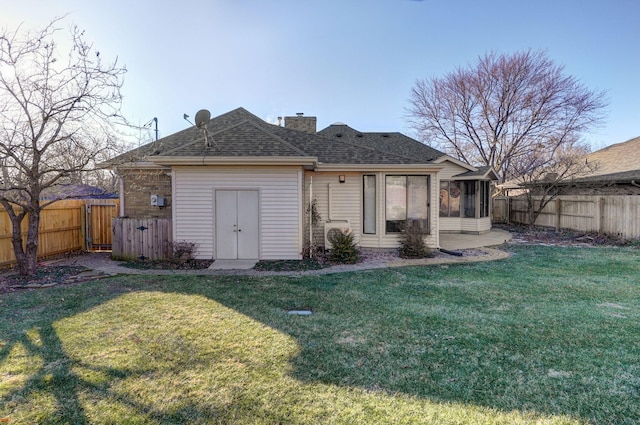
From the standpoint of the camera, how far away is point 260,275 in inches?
295

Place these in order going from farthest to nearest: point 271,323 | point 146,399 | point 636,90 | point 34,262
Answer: point 636,90 < point 34,262 < point 271,323 < point 146,399

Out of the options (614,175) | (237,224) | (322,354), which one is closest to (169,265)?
(237,224)

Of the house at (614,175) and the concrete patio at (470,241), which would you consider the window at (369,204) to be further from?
the house at (614,175)

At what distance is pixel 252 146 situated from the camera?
9109 mm

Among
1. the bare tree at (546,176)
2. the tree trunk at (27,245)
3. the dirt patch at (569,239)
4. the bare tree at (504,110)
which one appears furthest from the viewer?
the bare tree at (504,110)

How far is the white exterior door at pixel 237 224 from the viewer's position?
9.08m

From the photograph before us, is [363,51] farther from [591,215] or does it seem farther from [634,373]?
[634,373]

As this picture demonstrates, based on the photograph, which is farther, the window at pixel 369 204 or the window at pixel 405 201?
the window at pixel 369 204

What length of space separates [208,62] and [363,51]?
683cm

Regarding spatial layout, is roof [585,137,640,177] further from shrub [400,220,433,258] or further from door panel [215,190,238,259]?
door panel [215,190,238,259]

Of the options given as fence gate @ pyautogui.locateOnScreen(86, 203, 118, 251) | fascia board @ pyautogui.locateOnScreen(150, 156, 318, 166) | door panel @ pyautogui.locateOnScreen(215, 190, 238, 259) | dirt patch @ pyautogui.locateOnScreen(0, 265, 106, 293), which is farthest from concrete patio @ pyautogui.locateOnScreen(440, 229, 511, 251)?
fence gate @ pyautogui.locateOnScreen(86, 203, 118, 251)

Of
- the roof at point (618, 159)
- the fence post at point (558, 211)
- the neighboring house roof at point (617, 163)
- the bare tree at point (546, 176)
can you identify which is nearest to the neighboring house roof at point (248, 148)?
the bare tree at point (546, 176)

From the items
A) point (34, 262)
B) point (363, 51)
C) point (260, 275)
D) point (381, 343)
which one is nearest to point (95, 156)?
point (34, 262)

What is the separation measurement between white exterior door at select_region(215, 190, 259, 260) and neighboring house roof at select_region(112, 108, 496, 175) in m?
1.17
